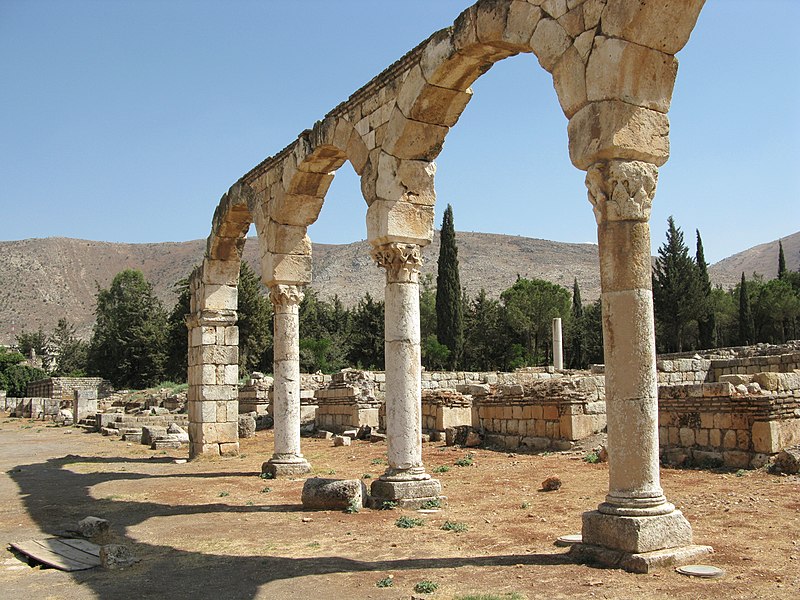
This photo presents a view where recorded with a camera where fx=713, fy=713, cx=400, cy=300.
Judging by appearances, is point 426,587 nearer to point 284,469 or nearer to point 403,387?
point 403,387

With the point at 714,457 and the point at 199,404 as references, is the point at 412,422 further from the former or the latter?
the point at 199,404

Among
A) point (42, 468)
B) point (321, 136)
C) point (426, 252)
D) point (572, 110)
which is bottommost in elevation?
point (42, 468)

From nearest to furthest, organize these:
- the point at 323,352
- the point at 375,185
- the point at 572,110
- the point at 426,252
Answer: the point at 572,110 < the point at 375,185 < the point at 323,352 < the point at 426,252

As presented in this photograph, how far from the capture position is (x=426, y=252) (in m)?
116

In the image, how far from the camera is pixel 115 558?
6398mm

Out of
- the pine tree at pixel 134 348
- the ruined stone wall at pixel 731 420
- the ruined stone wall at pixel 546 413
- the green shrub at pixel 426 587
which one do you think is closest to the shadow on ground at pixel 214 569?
the green shrub at pixel 426 587

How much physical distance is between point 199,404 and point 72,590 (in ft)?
31.8

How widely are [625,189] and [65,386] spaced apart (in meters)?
45.1

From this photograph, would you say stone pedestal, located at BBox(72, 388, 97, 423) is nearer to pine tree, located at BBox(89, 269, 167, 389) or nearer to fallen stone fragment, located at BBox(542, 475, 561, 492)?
pine tree, located at BBox(89, 269, 167, 389)

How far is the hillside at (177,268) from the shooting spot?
99.8 metres

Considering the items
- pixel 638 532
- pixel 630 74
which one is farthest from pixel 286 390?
pixel 630 74

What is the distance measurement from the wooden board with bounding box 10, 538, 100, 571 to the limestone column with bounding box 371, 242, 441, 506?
3.38m

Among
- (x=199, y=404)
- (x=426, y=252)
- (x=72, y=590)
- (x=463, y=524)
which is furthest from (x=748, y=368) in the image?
(x=426, y=252)

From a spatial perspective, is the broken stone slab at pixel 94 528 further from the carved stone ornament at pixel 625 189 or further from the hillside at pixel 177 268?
the hillside at pixel 177 268
